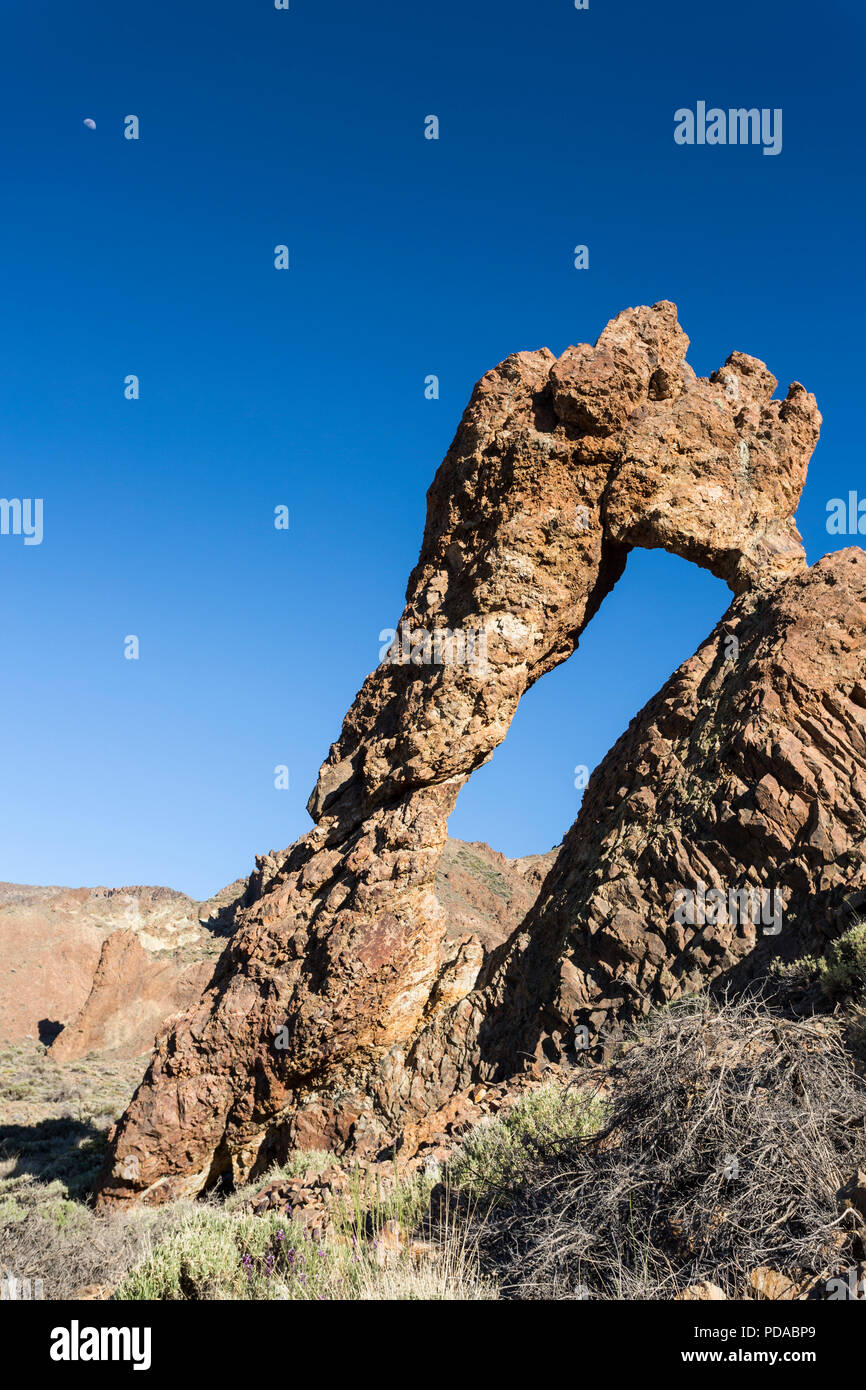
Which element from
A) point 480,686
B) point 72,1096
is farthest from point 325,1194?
point 72,1096

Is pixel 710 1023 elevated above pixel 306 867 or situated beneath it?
situated beneath

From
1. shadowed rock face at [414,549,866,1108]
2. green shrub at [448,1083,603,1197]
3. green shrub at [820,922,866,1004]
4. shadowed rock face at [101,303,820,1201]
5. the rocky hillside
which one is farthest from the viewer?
the rocky hillside

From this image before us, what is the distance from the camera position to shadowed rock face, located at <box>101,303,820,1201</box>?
10.7 m

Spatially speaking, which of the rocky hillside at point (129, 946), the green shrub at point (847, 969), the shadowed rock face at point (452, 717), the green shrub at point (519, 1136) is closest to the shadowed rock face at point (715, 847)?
the green shrub at point (847, 969)

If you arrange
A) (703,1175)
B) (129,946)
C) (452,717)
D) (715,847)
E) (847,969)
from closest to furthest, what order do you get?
1. (703,1175)
2. (847,969)
3. (715,847)
4. (452,717)
5. (129,946)

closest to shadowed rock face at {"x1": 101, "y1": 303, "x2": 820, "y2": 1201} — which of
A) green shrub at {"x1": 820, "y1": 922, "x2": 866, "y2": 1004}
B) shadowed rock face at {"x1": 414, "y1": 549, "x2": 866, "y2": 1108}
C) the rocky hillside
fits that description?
shadowed rock face at {"x1": 414, "y1": 549, "x2": 866, "y2": 1108}

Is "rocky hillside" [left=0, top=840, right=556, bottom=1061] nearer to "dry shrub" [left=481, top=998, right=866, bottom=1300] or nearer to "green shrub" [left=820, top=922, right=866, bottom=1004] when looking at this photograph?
"green shrub" [left=820, top=922, right=866, bottom=1004]

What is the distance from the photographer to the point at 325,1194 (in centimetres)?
802

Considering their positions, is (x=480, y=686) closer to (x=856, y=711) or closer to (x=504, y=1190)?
(x=856, y=711)

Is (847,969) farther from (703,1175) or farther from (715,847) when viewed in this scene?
(715,847)

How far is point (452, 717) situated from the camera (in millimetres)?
11195

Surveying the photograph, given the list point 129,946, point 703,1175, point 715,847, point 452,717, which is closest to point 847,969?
point 703,1175

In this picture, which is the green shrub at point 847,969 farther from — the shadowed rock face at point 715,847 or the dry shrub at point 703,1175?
the dry shrub at point 703,1175
